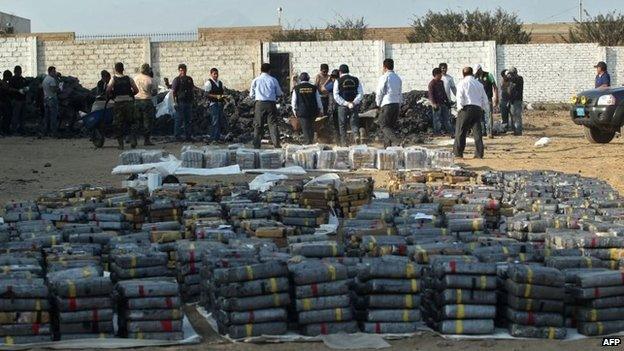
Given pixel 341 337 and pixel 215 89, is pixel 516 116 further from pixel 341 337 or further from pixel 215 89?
pixel 341 337

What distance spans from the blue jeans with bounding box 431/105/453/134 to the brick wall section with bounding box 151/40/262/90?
12216 mm

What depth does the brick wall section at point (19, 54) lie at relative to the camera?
1517 inches

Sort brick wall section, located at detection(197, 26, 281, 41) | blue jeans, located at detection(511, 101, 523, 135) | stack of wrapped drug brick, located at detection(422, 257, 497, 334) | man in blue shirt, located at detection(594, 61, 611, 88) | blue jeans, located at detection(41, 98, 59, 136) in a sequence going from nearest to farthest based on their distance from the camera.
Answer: stack of wrapped drug brick, located at detection(422, 257, 497, 334), man in blue shirt, located at detection(594, 61, 611, 88), blue jeans, located at detection(41, 98, 59, 136), blue jeans, located at detection(511, 101, 523, 135), brick wall section, located at detection(197, 26, 281, 41)

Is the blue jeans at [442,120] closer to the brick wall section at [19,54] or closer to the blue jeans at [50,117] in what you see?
the blue jeans at [50,117]

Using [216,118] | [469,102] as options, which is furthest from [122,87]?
[469,102]

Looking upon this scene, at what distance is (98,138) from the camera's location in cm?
2491

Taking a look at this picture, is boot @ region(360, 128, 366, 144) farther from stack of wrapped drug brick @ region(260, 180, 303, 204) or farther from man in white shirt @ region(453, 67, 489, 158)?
stack of wrapped drug brick @ region(260, 180, 303, 204)

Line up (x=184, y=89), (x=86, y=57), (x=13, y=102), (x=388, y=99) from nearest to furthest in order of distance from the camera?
1. (x=388, y=99)
2. (x=184, y=89)
3. (x=13, y=102)
4. (x=86, y=57)

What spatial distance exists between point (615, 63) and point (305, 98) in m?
21.9

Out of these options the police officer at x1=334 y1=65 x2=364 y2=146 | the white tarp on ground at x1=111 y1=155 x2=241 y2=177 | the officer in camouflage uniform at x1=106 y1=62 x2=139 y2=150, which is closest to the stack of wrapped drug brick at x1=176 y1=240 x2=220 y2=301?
the white tarp on ground at x1=111 y1=155 x2=241 y2=177

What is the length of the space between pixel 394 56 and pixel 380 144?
14.4m

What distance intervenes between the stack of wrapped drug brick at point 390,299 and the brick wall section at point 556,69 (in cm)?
3288

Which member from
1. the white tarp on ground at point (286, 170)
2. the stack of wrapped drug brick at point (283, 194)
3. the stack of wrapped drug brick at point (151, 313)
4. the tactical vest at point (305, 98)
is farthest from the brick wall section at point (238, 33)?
the stack of wrapped drug brick at point (151, 313)

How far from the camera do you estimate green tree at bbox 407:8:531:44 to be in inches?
1859
